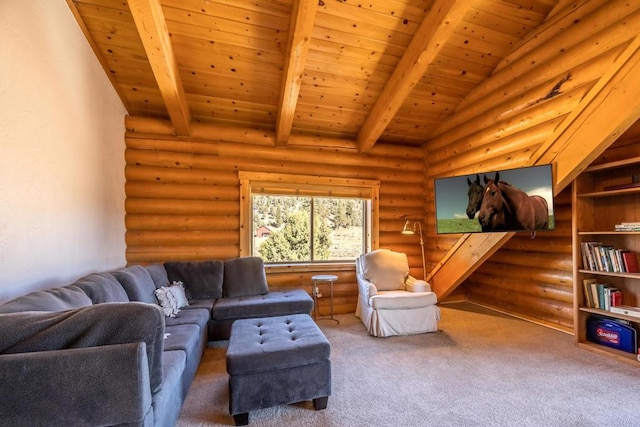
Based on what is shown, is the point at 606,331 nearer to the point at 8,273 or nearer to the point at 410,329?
the point at 410,329

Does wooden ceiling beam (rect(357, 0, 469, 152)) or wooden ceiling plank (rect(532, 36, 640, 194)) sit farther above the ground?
wooden ceiling beam (rect(357, 0, 469, 152))

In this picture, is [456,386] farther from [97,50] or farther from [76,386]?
[97,50]

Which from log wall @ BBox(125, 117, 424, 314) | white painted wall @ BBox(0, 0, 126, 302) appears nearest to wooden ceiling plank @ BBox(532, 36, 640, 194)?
log wall @ BBox(125, 117, 424, 314)

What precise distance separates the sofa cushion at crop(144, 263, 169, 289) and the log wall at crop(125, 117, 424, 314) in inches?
22.1

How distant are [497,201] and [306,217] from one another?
2.56 m

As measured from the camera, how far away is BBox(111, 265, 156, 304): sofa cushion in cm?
246

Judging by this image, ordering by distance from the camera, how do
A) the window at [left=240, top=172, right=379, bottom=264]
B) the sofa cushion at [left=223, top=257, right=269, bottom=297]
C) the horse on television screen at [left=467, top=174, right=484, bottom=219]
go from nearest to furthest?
the horse on television screen at [left=467, top=174, right=484, bottom=219]
the sofa cushion at [left=223, top=257, right=269, bottom=297]
the window at [left=240, top=172, right=379, bottom=264]

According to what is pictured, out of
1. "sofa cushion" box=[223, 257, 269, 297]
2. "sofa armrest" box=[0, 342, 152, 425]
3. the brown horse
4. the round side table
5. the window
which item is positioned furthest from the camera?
the window

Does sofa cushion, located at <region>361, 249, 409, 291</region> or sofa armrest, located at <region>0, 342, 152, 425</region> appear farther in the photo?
sofa cushion, located at <region>361, 249, 409, 291</region>

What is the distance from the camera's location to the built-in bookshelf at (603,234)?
2732 mm

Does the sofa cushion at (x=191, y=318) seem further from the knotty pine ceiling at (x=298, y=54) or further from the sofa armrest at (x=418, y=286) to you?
the sofa armrest at (x=418, y=286)

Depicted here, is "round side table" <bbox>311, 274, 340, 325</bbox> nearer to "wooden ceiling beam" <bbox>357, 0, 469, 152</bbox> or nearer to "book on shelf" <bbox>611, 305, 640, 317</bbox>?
"wooden ceiling beam" <bbox>357, 0, 469, 152</bbox>

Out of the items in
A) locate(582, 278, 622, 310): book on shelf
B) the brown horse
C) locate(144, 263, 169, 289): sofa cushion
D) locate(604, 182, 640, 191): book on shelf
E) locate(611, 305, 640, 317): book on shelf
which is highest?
locate(604, 182, 640, 191): book on shelf

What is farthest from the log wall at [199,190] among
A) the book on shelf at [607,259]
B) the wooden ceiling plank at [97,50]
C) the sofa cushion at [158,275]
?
the book on shelf at [607,259]
